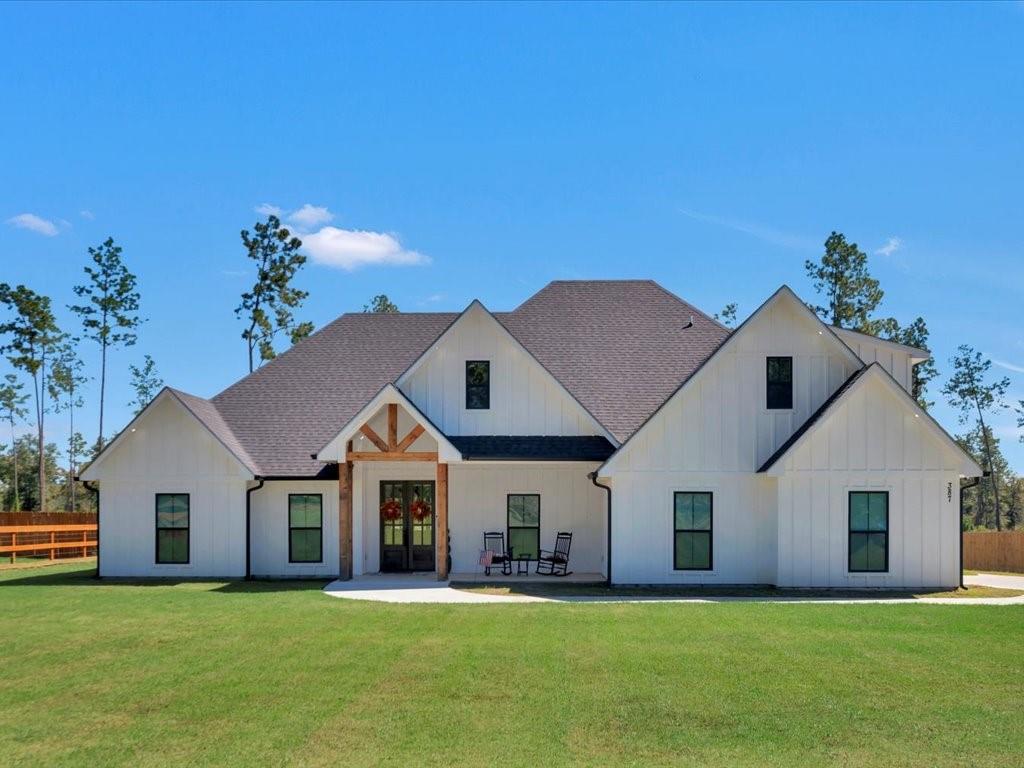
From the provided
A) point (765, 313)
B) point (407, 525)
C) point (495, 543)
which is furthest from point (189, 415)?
point (765, 313)

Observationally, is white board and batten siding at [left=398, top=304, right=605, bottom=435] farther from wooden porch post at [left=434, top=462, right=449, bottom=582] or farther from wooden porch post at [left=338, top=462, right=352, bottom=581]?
wooden porch post at [left=338, top=462, right=352, bottom=581]

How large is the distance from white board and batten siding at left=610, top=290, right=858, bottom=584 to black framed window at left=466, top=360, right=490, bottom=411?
161 inches

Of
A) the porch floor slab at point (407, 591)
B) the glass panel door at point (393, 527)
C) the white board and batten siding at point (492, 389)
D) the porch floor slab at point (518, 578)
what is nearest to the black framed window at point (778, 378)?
the white board and batten siding at point (492, 389)

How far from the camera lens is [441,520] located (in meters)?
22.1

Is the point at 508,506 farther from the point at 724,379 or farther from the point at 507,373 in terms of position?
the point at 724,379

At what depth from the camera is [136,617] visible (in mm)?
16516

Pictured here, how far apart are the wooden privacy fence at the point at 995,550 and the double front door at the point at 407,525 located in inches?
683

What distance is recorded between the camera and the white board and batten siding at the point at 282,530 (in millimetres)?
23875

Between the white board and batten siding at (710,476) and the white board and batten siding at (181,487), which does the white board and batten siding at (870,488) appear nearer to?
the white board and batten siding at (710,476)

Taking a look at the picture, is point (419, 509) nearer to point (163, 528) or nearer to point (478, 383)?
point (478, 383)

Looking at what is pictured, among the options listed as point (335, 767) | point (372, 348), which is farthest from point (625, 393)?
point (335, 767)

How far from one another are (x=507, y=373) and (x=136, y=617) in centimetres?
1045

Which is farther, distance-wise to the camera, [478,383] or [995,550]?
[995,550]

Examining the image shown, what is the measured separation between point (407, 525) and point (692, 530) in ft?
23.5
